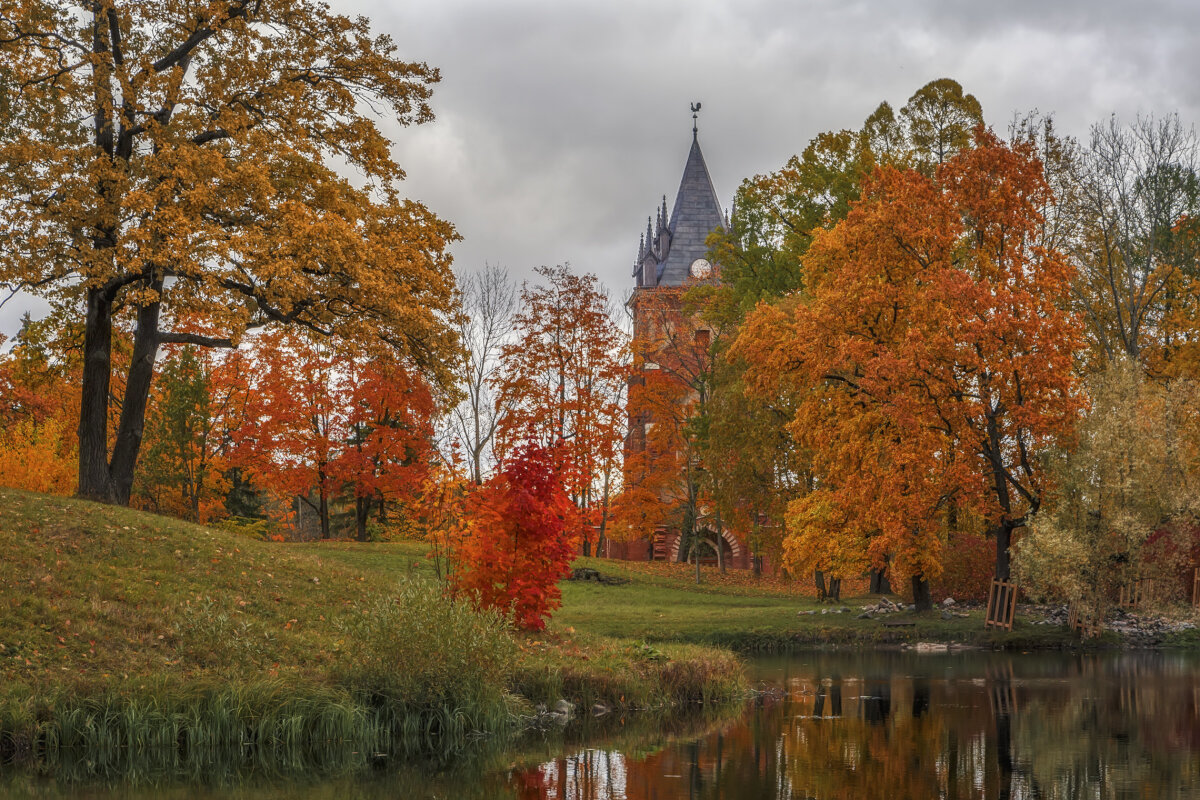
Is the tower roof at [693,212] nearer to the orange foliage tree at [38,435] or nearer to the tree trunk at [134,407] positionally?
the orange foliage tree at [38,435]

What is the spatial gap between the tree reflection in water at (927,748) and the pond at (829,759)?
2 centimetres

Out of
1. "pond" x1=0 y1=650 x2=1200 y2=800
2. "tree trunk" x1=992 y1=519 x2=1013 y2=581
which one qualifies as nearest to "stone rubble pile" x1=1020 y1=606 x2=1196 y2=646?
"tree trunk" x1=992 y1=519 x2=1013 y2=581

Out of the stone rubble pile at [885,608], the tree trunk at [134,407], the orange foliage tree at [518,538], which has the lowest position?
the stone rubble pile at [885,608]

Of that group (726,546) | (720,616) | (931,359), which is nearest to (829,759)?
(931,359)

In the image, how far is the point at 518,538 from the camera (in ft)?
53.0

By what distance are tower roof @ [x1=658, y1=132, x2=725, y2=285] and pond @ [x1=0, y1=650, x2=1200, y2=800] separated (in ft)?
149

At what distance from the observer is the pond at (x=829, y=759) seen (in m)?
10.3

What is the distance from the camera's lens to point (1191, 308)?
32781 mm

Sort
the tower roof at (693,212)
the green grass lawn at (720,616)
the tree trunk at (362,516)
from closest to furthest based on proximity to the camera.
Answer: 1. the green grass lawn at (720,616)
2. the tree trunk at (362,516)
3. the tower roof at (693,212)

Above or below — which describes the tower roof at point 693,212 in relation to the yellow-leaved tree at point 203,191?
above

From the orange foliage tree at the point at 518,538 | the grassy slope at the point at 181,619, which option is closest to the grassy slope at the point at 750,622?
the orange foliage tree at the point at 518,538

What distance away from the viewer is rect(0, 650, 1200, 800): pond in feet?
33.7

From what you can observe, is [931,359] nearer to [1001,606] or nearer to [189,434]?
[1001,606]

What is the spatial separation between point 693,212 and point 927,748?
2024 inches
